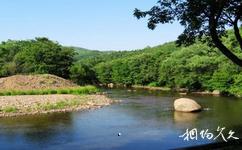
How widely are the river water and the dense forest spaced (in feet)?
84.2

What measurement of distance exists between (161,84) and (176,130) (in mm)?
58330

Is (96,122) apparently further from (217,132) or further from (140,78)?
(140,78)

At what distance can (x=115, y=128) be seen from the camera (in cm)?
3092

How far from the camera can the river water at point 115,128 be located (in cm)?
2474

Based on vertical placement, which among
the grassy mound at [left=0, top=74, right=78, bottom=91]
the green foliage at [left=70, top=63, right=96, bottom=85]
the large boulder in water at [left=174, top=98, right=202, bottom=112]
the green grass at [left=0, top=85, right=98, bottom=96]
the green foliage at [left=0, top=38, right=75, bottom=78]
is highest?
the green foliage at [left=0, top=38, right=75, bottom=78]

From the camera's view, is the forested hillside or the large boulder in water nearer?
the large boulder in water

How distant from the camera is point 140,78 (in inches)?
3757

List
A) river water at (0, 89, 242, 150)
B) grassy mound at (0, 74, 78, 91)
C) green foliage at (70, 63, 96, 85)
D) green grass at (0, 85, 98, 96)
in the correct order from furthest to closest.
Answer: green foliage at (70, 63, 96, 85), grassy mound at (0, 74, 78, 91), green grass at (0, 85, 98, 96), river water at (0, 89, 242, 150)

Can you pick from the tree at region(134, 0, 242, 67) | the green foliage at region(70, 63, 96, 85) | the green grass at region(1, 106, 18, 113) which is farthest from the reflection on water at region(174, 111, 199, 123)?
the green foliage at region(70, 63, 96, 85)

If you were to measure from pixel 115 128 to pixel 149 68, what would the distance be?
2520 inches

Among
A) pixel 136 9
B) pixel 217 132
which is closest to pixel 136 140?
pixel 217 132

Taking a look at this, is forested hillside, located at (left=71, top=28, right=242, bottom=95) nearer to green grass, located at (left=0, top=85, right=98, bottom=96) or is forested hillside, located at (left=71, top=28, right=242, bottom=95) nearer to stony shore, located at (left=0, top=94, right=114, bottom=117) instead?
stony shore, located at (left=0, top=94, right=114, bottom=117)

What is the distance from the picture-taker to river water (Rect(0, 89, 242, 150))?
2474cm

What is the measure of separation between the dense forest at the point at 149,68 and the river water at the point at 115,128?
2566 centimetres
